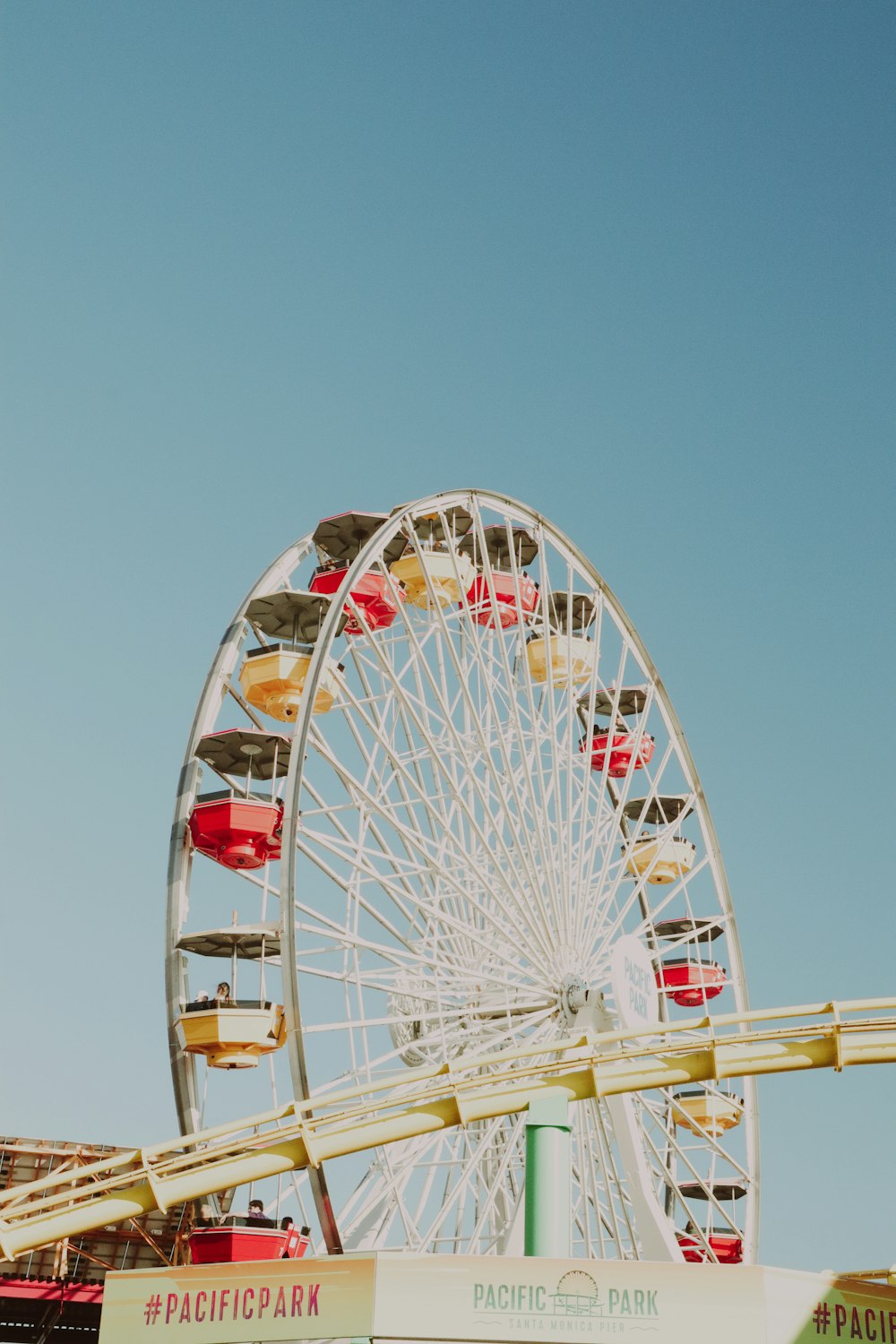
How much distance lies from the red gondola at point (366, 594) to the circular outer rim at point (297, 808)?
776mm

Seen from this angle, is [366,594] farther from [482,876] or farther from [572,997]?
[572,997]

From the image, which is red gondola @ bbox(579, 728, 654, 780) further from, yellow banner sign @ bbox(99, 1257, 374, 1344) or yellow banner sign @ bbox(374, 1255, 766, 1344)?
yellow banner sign @ bbox(99, 1257, 374, 1344)

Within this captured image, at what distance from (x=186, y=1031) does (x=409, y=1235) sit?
118 inches

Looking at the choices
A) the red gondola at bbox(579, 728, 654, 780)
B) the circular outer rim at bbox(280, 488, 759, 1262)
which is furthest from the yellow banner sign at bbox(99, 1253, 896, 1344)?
the red gondola at bbox(579, 728, 654, 780)

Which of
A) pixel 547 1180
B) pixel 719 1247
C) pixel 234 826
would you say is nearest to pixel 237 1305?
pixel 547 1180

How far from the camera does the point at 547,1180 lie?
10547 mm

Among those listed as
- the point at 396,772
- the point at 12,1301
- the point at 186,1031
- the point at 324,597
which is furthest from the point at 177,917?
the point at 12,1301

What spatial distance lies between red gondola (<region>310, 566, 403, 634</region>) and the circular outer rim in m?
0.78

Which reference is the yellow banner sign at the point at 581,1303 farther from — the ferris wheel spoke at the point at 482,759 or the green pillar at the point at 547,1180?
the ferris wheel spoke at the point at 482,759

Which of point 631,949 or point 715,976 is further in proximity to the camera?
point 715,976

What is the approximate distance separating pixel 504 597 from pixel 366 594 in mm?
2859

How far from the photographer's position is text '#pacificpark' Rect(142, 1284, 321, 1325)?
29.1 feet

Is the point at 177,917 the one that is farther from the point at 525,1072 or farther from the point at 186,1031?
the point at 525,1072

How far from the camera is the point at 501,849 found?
668 inches
